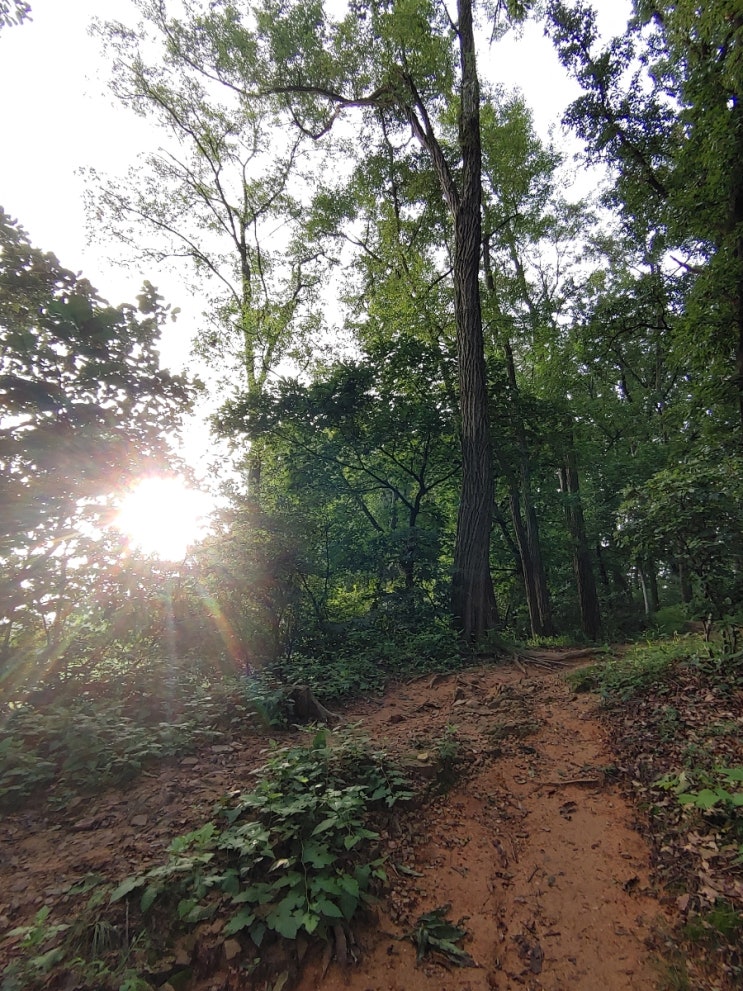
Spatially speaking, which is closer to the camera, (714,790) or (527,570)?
(714,790)

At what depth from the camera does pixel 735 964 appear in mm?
1757

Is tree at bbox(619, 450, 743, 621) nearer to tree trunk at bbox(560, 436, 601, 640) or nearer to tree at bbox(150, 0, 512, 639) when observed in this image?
tree at bbox(150, 0, 512, 639)

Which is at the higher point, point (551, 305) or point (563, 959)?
point (551, 305)

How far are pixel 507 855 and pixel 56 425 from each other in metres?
4.33

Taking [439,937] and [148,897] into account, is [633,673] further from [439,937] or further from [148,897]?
[148,897]

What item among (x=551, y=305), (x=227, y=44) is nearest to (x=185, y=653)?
(x=551, y=305)

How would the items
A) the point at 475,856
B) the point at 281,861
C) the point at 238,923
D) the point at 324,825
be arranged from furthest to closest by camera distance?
the point at 475,856 → the point at 324,825 → the point at 281,861 → the point at 238,923

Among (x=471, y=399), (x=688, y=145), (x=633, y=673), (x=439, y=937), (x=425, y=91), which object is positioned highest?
(x=425, y=91)

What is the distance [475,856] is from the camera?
8.58 feet

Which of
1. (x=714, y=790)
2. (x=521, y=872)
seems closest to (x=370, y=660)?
(x=521, y=872)

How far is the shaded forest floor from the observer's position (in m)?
1.89

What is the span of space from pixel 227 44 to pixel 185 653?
51.1 ft

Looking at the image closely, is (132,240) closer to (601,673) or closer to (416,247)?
(416,247)

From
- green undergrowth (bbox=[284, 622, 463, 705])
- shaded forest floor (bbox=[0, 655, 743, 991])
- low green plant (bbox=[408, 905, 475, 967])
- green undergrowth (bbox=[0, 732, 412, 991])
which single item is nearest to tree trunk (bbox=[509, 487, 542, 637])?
green undergrowth (bbox=[284, 622, 463, 705])
